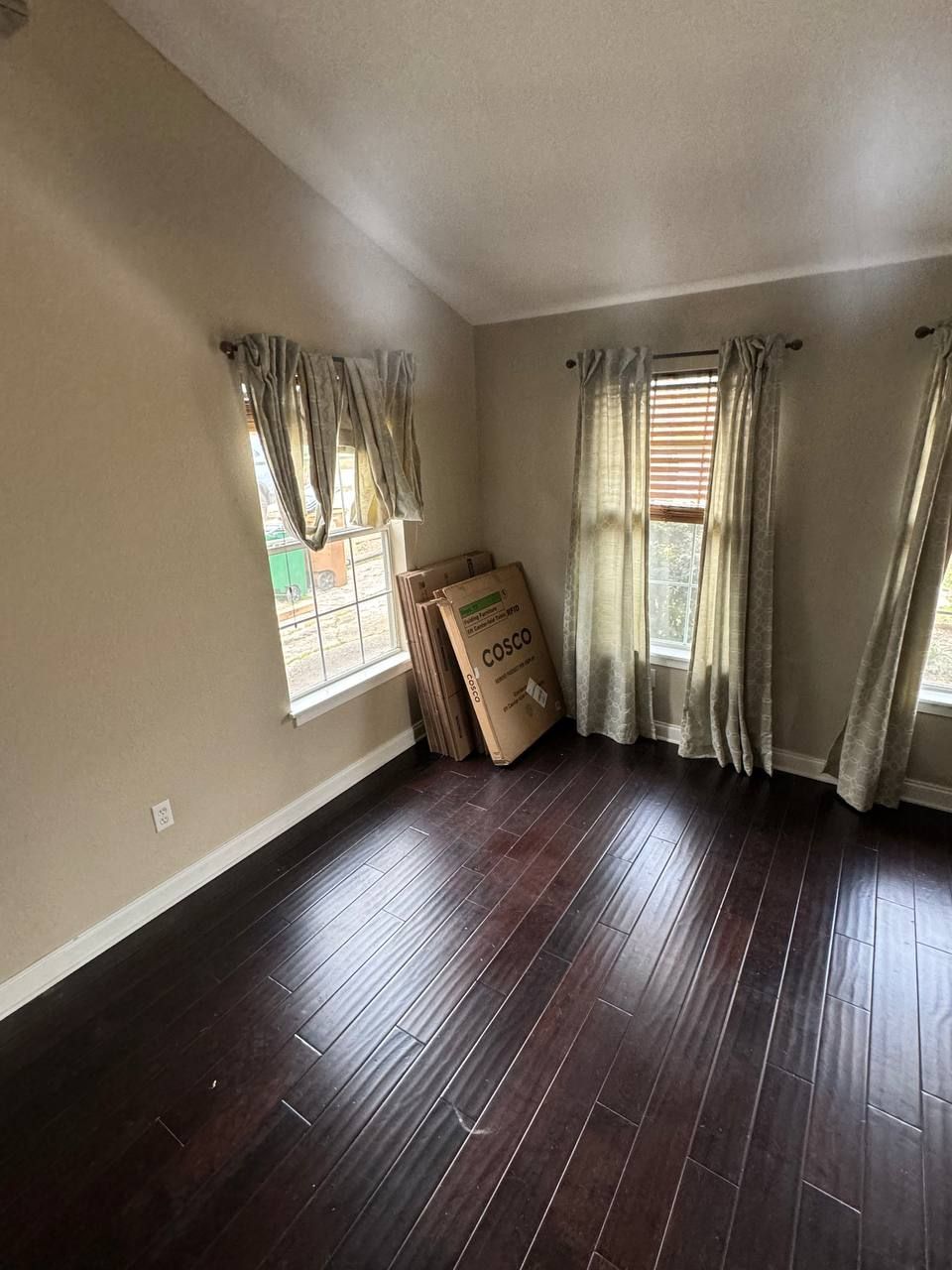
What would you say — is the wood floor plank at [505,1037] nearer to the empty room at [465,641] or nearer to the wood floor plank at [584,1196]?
the empty room at [465,641]

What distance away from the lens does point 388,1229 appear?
1293 mm

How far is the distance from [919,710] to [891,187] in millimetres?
1997

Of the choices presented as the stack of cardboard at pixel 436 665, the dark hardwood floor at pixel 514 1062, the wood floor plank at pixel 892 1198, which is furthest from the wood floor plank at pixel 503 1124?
the stack of cardboard at pixel 436 665

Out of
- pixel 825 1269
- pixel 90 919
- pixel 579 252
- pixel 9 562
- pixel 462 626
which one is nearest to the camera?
pixel 825 1269

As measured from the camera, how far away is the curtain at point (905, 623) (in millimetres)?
2213

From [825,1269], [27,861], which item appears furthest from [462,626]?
[825,1269]

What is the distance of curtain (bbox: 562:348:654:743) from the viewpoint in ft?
9.24

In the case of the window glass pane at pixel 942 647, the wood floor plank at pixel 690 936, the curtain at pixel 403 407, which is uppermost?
the curtain at pixel 403 407

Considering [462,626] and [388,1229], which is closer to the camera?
[388,1229]

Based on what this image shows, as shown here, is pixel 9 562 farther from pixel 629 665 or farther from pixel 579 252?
pixel 629 665

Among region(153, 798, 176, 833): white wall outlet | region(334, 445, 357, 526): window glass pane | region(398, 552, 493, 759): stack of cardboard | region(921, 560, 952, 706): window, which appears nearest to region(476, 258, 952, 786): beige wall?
region(921, 560, 952, 706): window

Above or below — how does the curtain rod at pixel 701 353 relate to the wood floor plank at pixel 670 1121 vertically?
above

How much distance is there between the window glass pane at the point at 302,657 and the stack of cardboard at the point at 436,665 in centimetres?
52

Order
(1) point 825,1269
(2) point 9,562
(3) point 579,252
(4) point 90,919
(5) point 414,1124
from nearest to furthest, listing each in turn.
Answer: (1) point 825,1269 < (5) point 414,1124 < (2) point 9,562 < (4) point 90,919 < (3) point 579,252
